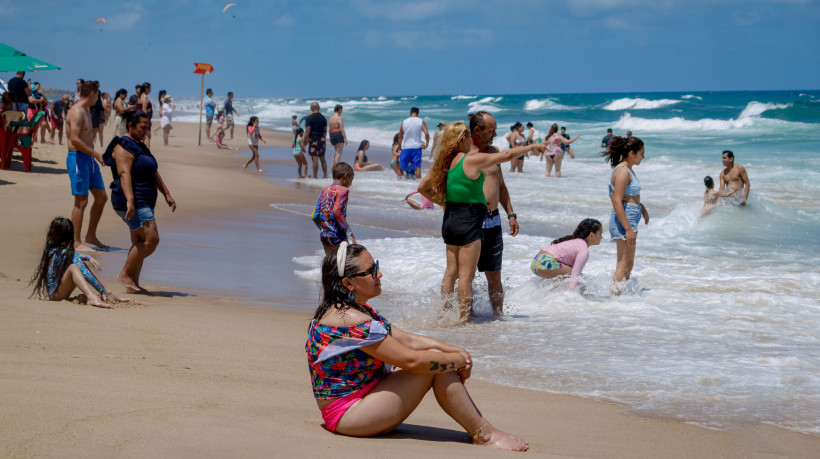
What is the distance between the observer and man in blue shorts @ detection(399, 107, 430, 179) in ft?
56.4

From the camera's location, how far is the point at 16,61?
1351 cm

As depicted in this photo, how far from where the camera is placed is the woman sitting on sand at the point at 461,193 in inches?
249

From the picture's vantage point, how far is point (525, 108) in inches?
3046

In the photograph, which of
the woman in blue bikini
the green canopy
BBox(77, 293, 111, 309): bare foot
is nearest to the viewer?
BBox(77, 293, 111, 309): bare foot

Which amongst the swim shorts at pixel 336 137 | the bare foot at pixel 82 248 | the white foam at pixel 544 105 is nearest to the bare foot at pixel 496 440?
the bare foot at pixel 82 248

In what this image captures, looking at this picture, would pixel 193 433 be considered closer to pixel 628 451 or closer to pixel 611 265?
pixel 628 451

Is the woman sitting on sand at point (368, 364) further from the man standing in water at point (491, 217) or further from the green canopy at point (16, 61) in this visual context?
the green canopy at point (16, 61)

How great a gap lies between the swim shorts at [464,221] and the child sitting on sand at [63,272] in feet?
8.71

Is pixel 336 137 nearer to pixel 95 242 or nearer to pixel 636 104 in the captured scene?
pixel 95 242

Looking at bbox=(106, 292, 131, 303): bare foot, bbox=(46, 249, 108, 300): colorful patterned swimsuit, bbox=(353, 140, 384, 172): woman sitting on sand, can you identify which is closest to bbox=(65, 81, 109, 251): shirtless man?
bbox=(106, 292, 131, 303): bare foot

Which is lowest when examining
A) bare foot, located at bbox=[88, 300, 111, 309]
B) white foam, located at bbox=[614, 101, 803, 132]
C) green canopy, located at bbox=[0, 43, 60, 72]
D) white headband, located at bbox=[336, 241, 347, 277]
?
bare foot, located at bbox=[88, 300, 111, 309]

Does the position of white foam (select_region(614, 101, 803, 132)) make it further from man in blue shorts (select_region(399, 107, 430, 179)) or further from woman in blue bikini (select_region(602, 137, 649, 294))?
woman in blue bikini (select_region(602, 137, 649, 294))

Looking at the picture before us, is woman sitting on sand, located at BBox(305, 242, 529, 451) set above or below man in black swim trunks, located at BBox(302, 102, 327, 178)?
below

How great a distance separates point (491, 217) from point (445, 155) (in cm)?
72
